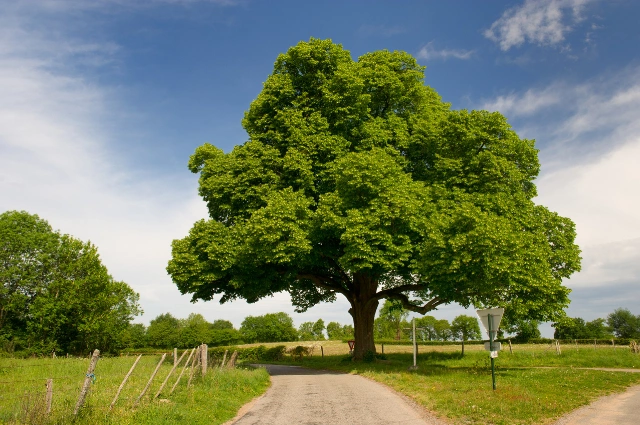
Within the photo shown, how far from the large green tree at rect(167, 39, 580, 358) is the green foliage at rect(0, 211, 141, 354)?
30.4 metres

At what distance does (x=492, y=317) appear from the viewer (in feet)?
56.2

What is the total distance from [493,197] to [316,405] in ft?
50.5

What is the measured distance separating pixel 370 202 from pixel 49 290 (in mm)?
46831

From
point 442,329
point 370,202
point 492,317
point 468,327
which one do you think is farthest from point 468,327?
point 492,317

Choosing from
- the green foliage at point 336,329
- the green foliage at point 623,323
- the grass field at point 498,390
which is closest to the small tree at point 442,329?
the green foliage at point 336,329

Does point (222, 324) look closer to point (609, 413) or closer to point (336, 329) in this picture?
point (336, 329)

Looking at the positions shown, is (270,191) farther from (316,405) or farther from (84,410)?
(84,410)

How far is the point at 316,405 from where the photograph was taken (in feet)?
51.2

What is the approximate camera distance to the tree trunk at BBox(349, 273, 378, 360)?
3147 cm

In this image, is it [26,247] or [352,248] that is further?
[26,247]

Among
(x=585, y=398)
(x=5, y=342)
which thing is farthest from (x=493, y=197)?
(x=5, y=342)

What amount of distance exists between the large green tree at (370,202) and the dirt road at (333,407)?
663 centimetres

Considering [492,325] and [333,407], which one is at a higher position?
[492,325]

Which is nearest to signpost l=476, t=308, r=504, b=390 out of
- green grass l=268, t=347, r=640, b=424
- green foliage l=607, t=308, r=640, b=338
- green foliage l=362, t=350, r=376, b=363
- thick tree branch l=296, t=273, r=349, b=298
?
green grass l=268, t=347, r=640, b=424
